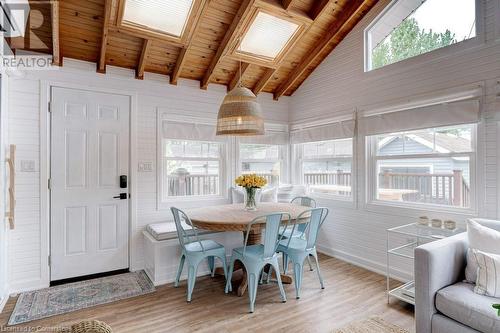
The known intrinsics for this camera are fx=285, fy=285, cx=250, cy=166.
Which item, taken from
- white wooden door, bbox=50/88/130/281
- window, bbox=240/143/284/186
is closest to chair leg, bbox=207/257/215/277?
white wooden door, bbox=50/88/130/281

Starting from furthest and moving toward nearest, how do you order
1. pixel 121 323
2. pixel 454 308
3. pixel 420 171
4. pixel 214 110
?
pixel 214 110
pixel 420 171
pixel 121 323
pixel 454 308

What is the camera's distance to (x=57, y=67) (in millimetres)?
3254

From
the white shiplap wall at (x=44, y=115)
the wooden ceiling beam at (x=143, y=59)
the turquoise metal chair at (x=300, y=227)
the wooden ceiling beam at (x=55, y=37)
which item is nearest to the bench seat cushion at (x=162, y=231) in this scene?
the white shiplap wall at (x=44, y=115)

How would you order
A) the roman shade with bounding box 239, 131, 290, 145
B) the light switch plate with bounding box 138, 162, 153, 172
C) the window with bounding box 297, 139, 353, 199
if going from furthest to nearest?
the roman shade with bounding box 239, 131, 290, 145, the window with bounding box 297, 139, 353, 199, the light switch plate with bounding box 138, 162, 153, 172

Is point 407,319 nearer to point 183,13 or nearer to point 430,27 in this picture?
point 430,27

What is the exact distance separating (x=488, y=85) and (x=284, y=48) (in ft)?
7.59

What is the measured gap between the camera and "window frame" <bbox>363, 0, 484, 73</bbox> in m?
2.73

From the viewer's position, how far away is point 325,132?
430 centimetres

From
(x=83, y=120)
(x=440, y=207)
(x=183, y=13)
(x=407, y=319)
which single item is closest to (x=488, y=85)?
(x=440, y=207)

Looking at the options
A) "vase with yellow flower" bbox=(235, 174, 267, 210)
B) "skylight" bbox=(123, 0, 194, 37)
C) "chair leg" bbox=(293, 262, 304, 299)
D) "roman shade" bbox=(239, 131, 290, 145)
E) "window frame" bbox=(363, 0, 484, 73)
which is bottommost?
"chair leg" bbox=(293, 262, 304, 299)

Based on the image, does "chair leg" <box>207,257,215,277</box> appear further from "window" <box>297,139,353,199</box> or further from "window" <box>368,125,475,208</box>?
"window" <box>368,125,475,208</box>

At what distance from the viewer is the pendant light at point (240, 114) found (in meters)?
2.83

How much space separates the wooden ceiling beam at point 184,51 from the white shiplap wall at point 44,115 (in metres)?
0.18

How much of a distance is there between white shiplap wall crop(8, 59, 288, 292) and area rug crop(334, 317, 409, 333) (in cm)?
253
